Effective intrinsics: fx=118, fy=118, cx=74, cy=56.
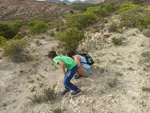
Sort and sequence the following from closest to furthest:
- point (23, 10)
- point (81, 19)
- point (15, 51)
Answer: point (15, 51)
point (81, 19)
point (23, 10)

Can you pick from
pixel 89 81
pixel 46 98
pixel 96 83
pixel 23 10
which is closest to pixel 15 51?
pixel 46 98

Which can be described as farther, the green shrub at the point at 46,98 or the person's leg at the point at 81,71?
the person's leg at the point at 81,71

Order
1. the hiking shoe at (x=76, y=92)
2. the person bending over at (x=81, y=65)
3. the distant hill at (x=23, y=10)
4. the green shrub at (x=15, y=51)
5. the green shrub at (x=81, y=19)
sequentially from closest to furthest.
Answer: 1. the hiking shoe at (x=76, y=92)
2. the person bending over at (x=81, y=65)
3. the green shrub at (x=15, y=51)
4. the green shrub at (x=81, y=19)
5. the distant hill at (x=23, y=10)

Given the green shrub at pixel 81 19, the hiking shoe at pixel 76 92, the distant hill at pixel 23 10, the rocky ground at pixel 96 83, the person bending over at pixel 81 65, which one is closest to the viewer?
the rocky ground at pixel 96 83

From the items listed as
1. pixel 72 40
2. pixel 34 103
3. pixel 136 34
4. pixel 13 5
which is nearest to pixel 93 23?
pixel 136 34

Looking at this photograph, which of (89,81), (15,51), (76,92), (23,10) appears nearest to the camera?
(76,92)

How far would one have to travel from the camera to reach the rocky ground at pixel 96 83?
282 centimetres

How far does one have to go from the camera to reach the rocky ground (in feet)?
9.26

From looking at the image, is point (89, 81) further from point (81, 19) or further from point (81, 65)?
point (81, 19)

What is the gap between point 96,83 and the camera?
11.5ft

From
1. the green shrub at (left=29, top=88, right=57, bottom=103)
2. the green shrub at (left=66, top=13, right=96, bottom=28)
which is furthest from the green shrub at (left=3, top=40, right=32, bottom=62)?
the green shrub at (left=66, top=13, right=96, bottom=28)

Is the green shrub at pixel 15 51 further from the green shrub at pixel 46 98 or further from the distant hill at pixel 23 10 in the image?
the distant hill at pixel 23 10

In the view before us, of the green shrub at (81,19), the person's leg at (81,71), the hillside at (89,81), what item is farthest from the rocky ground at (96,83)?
the green shrub at (81,19)

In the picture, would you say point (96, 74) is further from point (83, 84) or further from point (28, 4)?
point (28, 4)
